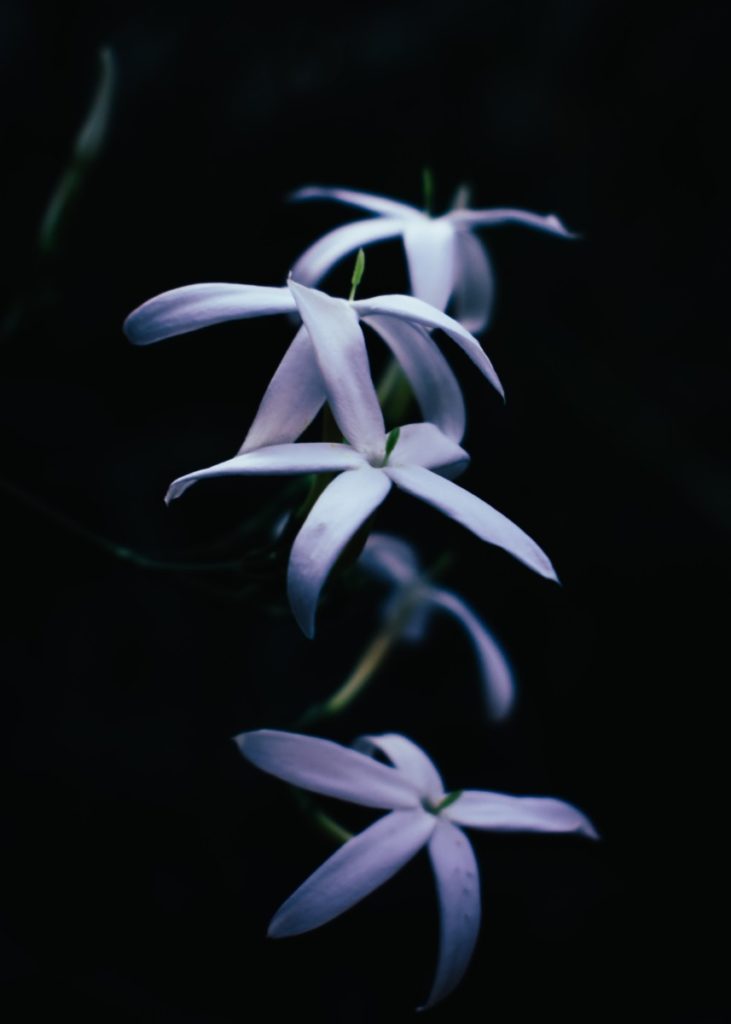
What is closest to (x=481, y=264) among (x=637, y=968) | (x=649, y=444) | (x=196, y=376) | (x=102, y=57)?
(x=102, y=57)

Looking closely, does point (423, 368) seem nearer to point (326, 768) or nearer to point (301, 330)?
point (301, 330)

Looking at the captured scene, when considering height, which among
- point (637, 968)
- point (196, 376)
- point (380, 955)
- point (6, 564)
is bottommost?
point (637, 968)

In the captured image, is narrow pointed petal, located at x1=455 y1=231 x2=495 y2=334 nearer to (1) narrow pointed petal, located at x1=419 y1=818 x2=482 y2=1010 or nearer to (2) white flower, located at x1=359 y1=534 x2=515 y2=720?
(2) white flower, located at x1=359 y1=534 x2=515 y2=720

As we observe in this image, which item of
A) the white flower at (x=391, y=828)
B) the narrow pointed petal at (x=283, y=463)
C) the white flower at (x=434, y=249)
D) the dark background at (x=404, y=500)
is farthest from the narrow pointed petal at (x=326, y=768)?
the dark background at (x=404, y=500)

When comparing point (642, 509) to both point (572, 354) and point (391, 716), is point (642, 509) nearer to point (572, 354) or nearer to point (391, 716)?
point (572, 354)

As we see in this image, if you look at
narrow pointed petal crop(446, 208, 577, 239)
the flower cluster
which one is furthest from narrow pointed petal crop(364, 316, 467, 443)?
narrow pointed petal crop(446, 208, 577, 239)

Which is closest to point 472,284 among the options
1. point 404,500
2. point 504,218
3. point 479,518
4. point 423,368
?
point 504,218
